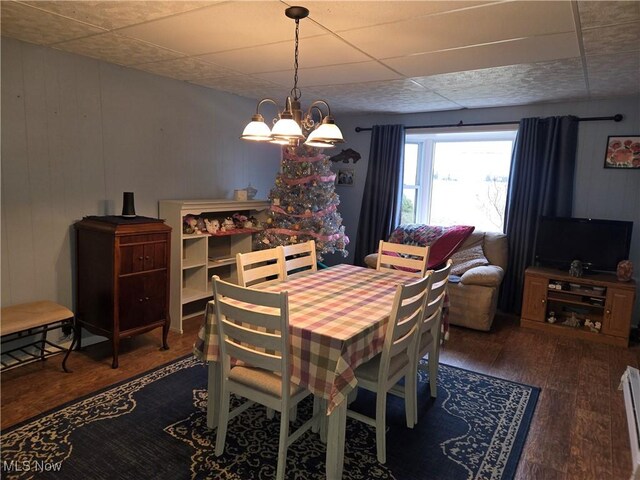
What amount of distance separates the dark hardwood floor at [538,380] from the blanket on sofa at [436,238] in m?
0.83

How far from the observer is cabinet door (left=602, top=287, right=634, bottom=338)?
373 cm

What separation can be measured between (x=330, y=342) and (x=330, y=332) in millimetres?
60

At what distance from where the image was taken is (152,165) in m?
3.77

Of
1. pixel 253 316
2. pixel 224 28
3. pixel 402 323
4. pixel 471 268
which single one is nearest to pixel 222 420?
pixel 253 316

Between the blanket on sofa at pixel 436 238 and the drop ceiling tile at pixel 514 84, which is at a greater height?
the drop ceiling tile at pixel 514 84

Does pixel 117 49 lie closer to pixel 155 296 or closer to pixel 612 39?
pixel 155 296

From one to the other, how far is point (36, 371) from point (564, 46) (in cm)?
402

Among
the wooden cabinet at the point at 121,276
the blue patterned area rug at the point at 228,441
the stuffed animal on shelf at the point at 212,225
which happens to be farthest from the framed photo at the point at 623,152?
the wooden cabinet at the point at 121,276

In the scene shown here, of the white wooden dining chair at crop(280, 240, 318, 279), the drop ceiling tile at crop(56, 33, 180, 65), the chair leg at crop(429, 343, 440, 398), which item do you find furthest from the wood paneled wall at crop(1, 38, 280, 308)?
the chair leg at crop(429, 343, 440, 398)

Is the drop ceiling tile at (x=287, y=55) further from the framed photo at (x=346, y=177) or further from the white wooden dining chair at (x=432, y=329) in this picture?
the framed photo at (x=346, y=177)

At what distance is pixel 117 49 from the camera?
2973 mm

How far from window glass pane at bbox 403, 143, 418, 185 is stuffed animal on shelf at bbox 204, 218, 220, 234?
2.61 meters

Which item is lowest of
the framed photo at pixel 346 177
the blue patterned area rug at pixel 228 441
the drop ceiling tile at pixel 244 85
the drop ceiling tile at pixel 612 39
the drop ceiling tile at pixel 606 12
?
the blue patterned area rug at pixel 228 441

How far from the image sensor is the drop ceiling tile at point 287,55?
2.70 m
